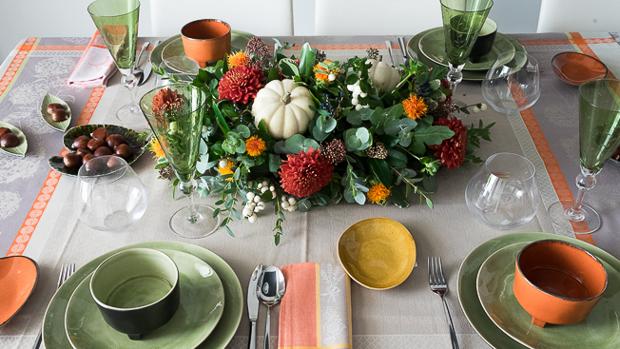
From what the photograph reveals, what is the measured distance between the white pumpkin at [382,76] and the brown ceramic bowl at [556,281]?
1.13ft

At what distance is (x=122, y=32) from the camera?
99 centimetres

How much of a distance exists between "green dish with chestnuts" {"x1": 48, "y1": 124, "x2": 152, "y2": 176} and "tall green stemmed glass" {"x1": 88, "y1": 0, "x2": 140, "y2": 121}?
81 millimetres

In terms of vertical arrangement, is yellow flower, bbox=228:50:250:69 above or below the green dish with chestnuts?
above

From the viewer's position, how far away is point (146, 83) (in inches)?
45.3

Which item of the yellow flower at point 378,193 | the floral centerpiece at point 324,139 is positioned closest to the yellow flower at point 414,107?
the floral centerpiece at point 324,139

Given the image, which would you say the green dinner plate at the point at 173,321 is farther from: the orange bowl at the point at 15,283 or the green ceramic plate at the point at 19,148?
the green ceramic plate at the point at 19,148

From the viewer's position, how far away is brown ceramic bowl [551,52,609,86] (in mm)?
1122

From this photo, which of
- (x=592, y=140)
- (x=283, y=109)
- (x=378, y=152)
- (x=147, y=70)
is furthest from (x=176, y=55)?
(x=592, y=140)

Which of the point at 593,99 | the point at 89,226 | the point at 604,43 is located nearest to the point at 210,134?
the point at 89,226

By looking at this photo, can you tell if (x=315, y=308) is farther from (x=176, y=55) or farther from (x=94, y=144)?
(x=176, y=55)

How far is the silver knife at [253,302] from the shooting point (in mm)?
646

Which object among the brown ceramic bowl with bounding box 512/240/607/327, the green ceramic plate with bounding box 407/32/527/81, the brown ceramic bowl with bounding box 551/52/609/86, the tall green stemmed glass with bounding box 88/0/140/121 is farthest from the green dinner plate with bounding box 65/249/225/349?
the brown ceramic bowl with bounding box 551/52/609/86

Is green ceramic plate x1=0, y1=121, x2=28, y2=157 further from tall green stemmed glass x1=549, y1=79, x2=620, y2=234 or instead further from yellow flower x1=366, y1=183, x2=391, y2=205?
tall green stemmed glass x1=549, y1=79, x2=620, y2=234

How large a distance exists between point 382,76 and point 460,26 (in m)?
0.20
